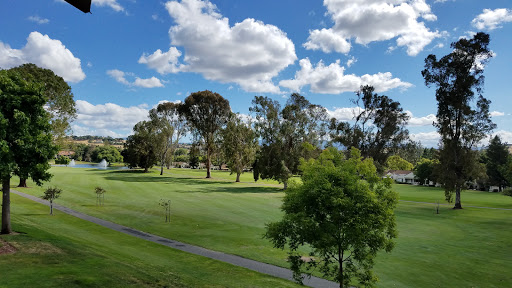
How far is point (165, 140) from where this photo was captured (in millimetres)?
89750

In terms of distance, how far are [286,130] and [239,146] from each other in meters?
16.0

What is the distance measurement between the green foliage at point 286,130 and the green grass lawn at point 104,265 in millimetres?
44096

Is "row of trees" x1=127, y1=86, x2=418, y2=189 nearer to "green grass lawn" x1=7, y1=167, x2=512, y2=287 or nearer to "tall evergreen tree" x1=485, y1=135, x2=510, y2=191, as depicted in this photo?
"green grass lawn" x1=7, y1=167, x2=512, y2=287

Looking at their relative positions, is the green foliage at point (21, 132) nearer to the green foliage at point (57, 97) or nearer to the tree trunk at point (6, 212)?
the tree trunk at point (6, 212)

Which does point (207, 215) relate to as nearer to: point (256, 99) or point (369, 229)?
point (369, 229)

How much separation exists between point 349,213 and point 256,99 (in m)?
58.5

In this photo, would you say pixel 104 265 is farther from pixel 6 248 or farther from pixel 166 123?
pixel 166 123

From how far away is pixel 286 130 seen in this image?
212 ft

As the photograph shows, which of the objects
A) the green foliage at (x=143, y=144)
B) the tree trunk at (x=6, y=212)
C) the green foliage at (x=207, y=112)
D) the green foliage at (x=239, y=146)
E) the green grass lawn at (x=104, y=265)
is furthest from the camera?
the green foliage at (x=143, y=144)

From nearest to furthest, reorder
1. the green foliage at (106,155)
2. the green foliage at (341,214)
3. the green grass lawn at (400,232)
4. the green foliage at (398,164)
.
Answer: the green foliage at (341,214) < the green grass lawn at (400,232) < the green foliage at (398,164) < the green foliage at (106,155)

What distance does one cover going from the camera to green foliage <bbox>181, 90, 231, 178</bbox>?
272ft

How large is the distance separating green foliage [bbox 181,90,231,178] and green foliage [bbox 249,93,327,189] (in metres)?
18.2

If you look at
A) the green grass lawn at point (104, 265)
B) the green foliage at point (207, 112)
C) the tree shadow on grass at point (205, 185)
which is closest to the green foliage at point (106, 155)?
the green foliage at point (207, 112)

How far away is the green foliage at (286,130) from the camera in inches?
2542
